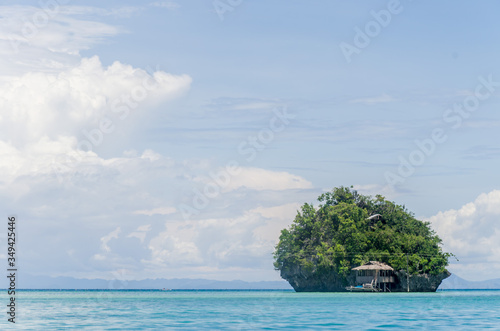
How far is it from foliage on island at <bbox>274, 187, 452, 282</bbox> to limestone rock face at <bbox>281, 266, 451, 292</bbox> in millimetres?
626

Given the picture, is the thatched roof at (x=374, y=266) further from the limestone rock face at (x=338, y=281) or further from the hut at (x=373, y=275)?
the limestone rock face at (x=338, y=281)

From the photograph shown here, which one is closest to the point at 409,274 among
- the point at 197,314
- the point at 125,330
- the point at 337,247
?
the point at 337,247

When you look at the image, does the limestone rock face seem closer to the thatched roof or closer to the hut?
the hut

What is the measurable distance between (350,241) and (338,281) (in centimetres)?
604

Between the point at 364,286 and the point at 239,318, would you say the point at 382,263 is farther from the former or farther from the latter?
the point at 239,318

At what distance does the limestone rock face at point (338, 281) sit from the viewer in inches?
3386

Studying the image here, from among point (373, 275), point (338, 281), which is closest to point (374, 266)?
point (373, 275)

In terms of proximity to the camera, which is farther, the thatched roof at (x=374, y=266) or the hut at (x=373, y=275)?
the hut at (x=373, y=275)

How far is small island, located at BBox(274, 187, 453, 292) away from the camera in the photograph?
3312 inches

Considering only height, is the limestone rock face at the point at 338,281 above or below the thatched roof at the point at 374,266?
below

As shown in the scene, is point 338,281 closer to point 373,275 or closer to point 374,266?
point 373,275

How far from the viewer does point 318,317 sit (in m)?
39.2

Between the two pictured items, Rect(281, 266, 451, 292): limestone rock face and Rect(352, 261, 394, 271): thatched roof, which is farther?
Rect(281, 266, 451, 292): limestone rock face

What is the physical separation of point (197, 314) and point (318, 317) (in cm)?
904
